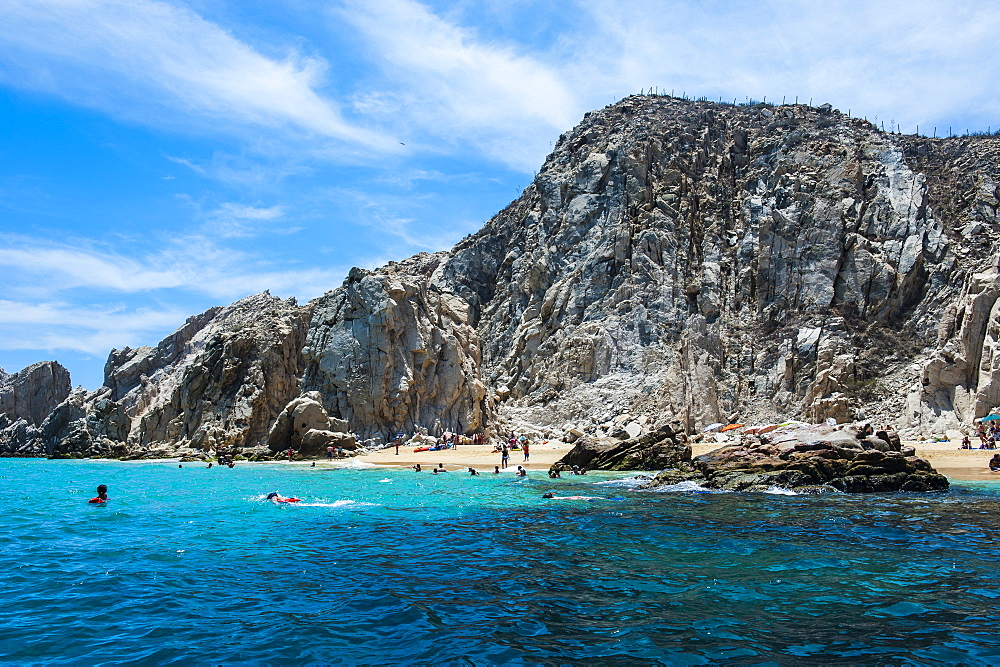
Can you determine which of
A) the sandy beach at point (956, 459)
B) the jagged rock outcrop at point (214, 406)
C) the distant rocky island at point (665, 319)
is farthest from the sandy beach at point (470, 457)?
the jagged rock outcrop at point (214, 406)

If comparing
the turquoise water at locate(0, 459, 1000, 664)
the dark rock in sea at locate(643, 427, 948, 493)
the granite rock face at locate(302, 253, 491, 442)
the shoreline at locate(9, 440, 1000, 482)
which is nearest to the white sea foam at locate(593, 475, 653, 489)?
the dark rock in sea at locate(643, 427, 948, 493)

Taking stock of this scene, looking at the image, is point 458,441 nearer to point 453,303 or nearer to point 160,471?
point 160,471

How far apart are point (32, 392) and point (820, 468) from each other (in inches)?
3204

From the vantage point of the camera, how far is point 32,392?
7406 centimetres

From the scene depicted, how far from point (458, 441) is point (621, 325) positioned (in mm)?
17344

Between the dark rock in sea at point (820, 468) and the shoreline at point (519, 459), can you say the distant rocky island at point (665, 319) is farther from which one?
the dark rock in sea at point (820, 468)

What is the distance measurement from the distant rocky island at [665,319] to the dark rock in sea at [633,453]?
405cm

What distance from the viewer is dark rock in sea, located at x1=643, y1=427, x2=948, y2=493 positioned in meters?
21.4

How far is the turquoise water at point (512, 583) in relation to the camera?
7422 mm

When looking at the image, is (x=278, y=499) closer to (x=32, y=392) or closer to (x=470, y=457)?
(x=470, y=457)

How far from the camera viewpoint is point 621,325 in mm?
54562

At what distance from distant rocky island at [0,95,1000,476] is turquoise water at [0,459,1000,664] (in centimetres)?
2184

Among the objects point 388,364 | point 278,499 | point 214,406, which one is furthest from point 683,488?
point 214,406

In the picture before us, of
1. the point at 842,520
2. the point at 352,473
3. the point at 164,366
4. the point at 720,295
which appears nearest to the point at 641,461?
the point at 352,473
